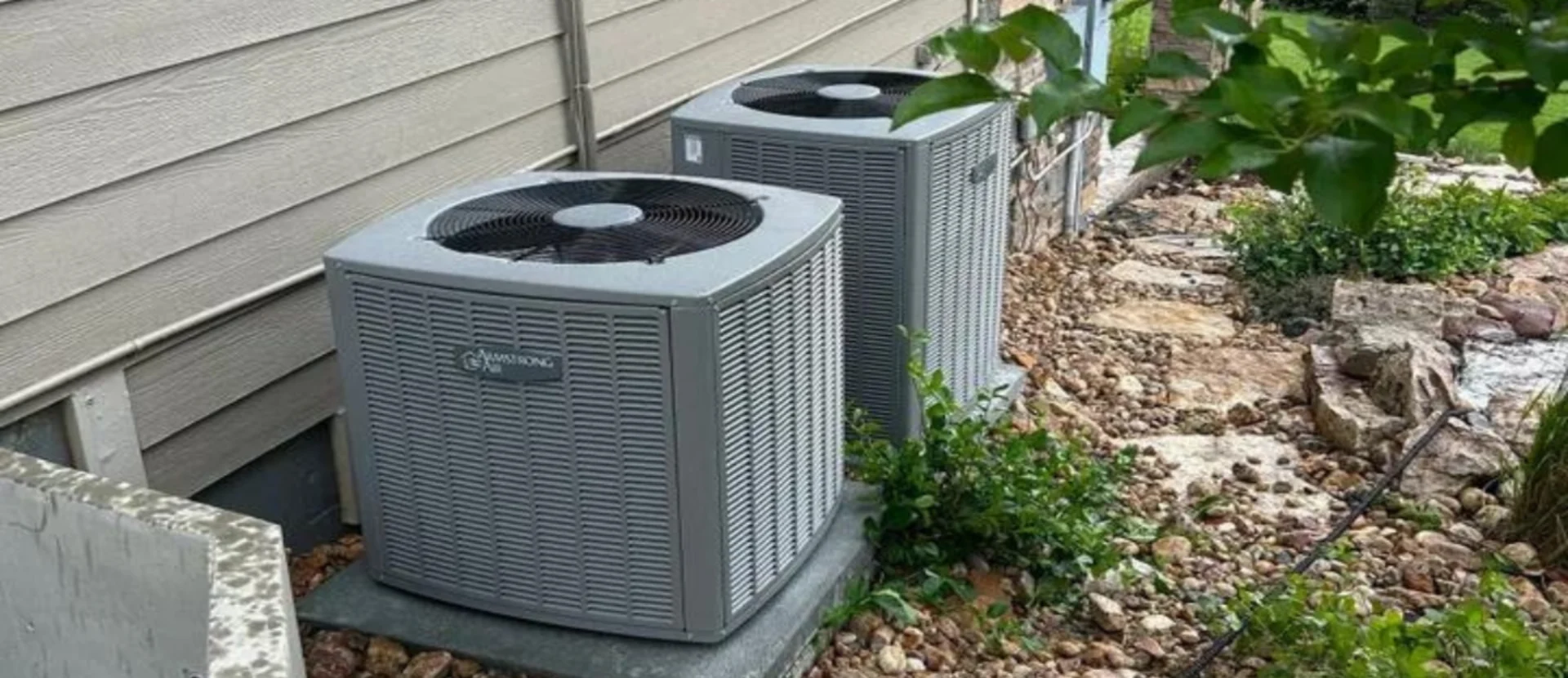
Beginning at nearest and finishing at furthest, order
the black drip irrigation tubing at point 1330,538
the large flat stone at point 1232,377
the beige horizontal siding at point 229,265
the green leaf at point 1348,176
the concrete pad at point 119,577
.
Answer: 1. the green leaf at point 1348,176
2. the concrete pad at point 119,577
3. the beige horizontal siding at point 229,265
4. the black drip irrigation tubing at point 1330,538
5. the large flat stone at point 1232,377

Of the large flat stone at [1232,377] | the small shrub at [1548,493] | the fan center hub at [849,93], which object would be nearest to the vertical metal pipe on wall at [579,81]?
the fan center hub at [849,93]

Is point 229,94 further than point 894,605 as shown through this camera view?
No

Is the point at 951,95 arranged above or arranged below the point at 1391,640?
above

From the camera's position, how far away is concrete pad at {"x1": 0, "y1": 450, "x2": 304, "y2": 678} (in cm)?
166

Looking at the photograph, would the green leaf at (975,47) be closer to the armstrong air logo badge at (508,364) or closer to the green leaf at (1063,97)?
the green leaf at (1063,97)

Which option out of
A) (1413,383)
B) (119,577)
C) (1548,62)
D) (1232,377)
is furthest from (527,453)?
(1232,377)

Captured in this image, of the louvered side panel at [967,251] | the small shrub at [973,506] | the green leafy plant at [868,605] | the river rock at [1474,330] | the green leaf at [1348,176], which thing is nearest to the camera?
the green leaf at [1348,176]

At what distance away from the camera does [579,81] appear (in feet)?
11.6

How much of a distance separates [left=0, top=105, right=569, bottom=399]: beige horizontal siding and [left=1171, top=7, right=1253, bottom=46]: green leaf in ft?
6.28

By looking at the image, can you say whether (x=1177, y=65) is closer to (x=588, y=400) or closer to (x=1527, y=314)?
(x=588, y=400)

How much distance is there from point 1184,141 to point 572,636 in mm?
1860

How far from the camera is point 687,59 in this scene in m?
4.04

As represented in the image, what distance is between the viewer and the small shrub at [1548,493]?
353 cm

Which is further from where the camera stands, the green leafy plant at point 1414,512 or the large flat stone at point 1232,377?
the large flat stone at point 1232,377
